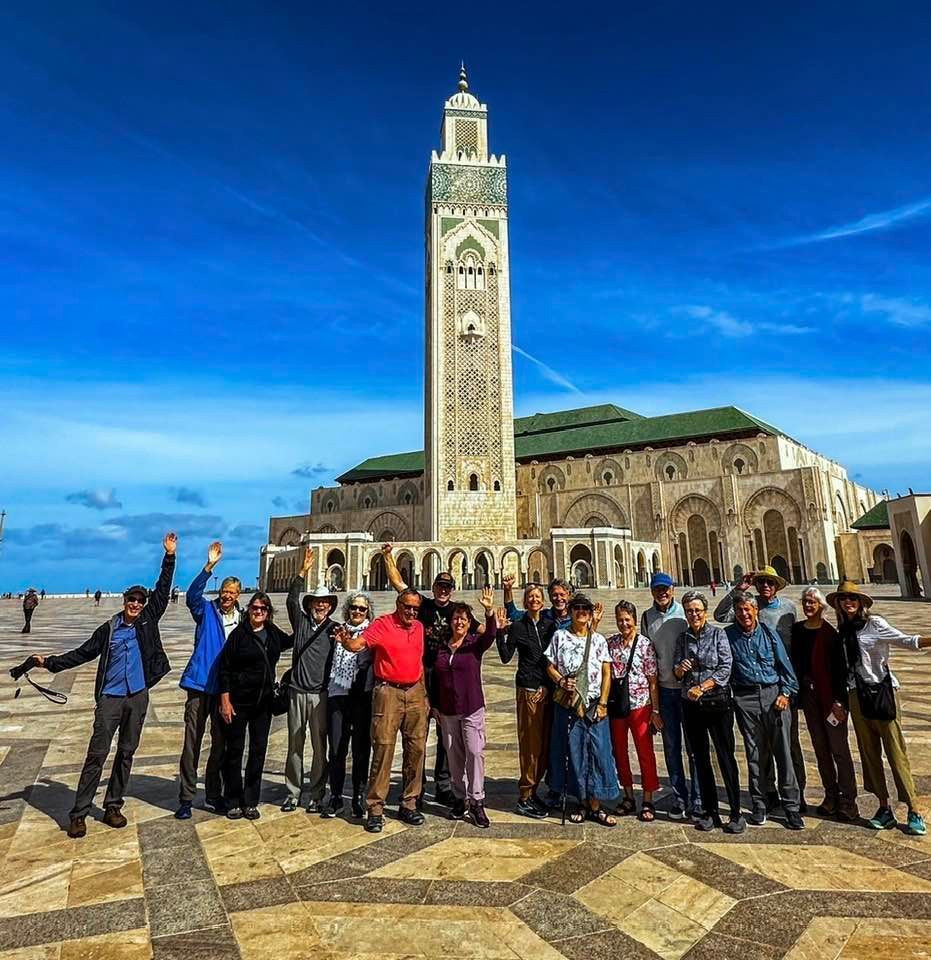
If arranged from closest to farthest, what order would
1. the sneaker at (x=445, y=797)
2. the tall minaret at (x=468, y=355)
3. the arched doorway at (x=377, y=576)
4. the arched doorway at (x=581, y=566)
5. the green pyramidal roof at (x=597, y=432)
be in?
1. the sneaker at (x=445, y=797)
2. the arched doorway at (x=581, y=566)
3. the tall minaret at (x=468, y=355)
4. the arched doorway at (x=377, y=576)
5. the green pyramidal roof at (x=597, y=432)

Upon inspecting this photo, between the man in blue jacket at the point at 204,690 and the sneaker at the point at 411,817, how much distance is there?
3.73 ft

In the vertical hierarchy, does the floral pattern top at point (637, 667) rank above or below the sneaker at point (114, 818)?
above

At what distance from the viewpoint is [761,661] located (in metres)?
3.77

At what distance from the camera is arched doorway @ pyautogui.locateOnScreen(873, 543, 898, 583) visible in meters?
39.6

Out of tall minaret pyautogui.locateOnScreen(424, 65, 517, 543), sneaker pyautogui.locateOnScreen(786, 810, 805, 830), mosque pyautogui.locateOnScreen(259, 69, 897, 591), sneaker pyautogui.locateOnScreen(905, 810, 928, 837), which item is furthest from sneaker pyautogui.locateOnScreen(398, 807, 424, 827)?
tall minaret pyautogui.locateOnScreen(424, 65, 517, 543)

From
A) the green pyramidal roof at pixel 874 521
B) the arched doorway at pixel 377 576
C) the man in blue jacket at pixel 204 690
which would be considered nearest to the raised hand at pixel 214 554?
the man in blue jacket at pixel 204 690

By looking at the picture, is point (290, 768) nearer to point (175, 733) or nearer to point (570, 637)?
point (570, 637)

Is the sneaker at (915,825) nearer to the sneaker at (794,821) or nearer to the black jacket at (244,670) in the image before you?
the sneaker at (794,821)

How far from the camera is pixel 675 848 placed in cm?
320

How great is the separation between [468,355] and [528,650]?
37.6m

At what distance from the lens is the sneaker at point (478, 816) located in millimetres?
3535

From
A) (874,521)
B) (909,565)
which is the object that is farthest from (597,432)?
(909,565)

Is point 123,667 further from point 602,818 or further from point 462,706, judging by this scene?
point 602,818

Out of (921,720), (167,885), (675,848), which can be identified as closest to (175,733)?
(167,885)
